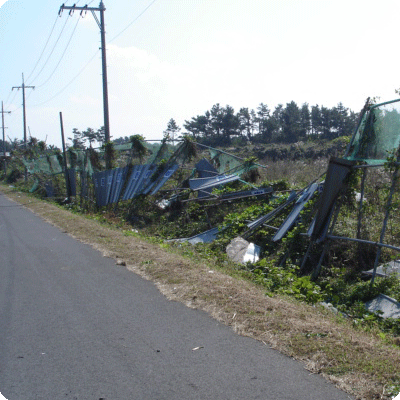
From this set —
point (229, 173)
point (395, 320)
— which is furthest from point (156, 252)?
point (229, 173)

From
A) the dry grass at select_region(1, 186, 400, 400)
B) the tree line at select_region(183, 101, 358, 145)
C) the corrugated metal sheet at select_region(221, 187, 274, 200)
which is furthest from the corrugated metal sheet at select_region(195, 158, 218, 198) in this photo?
the tree line at select_region(183, 101, 358, 145)

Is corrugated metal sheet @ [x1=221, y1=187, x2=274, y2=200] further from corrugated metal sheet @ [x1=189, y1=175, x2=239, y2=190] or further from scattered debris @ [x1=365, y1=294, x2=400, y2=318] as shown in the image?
scattered debris @ [x1=365, y1=294, x2=400, y2=318]

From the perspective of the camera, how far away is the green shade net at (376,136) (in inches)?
253

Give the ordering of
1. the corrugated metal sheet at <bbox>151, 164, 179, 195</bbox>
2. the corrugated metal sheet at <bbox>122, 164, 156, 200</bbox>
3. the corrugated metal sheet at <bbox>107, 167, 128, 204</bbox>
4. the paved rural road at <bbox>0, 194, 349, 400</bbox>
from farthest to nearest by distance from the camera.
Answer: the corrugated metal sheet at <bbox>107, 167, 128, 204</bbox>
the corrugated metal sheet at <bbox>122, 164, 156, 200</bbox>
the corrugated metal sheet at <bbox>151, 164, 179, 195</bbox>
the paved rural road at <bbox>0, 194, 349, 400</bbox>

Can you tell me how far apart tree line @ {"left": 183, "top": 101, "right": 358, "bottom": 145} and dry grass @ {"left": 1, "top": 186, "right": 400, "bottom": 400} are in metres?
40.0

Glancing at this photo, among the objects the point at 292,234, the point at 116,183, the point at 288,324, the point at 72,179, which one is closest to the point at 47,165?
the point at 72,179

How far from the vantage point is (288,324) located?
454 centimetres

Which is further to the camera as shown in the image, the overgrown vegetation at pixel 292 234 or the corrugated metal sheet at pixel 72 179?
the corrugated metal sheet at pixel 72 179

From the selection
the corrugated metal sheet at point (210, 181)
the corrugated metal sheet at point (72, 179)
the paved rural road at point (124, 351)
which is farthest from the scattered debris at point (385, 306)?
the corrugated metal sheet at point (72, 179)

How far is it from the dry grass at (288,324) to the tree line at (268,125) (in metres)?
40.0

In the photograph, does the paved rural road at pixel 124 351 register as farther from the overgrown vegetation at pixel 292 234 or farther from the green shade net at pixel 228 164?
the green shade net at pixel 228 164

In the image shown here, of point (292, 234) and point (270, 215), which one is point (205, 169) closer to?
point (270, 215)

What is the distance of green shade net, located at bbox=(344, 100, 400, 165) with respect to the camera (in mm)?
6426

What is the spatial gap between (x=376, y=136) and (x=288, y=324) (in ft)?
12.5
